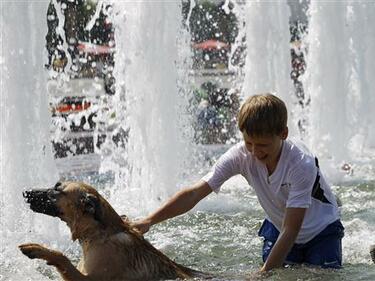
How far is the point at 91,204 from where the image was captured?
5.59m

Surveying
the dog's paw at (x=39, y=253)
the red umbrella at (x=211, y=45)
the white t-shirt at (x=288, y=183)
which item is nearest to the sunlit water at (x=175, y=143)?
the white t-shirt at (x=288, y=183)

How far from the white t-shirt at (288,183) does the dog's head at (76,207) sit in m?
0.65

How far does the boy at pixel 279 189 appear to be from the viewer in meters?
5.27

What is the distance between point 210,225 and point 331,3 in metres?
7.35

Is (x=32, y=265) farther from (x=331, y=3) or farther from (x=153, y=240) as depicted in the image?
(x=331, y=3)

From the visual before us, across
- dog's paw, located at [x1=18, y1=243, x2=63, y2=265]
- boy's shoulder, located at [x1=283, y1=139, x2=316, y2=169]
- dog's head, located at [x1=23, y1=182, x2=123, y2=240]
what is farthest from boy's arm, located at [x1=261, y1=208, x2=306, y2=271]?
dog's paw, located at [x1=18, y1=243, x2=63, y2=265]

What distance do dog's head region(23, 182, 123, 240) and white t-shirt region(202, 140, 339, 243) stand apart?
0.65 metres

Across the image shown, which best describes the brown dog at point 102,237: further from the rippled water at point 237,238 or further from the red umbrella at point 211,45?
the red umbrella at point 211,45

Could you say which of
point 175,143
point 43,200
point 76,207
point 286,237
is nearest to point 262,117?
point 286,237

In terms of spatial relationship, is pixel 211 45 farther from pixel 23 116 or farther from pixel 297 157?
pixel 297 157

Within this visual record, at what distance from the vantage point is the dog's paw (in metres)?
5.23

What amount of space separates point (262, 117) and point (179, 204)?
2.82 feet

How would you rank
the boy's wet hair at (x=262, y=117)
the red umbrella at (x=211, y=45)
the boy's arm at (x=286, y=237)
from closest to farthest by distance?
the boy's wet hair at (x=262, y=117) → the boy's arm at (x=286, y=237) → the red umbrella at (x=211, y=45)

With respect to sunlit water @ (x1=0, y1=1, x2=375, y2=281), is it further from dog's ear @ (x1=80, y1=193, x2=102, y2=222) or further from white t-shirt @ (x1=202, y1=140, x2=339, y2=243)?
dog's ear @ (x1=80, y1=193, x2=102, y2=222)
